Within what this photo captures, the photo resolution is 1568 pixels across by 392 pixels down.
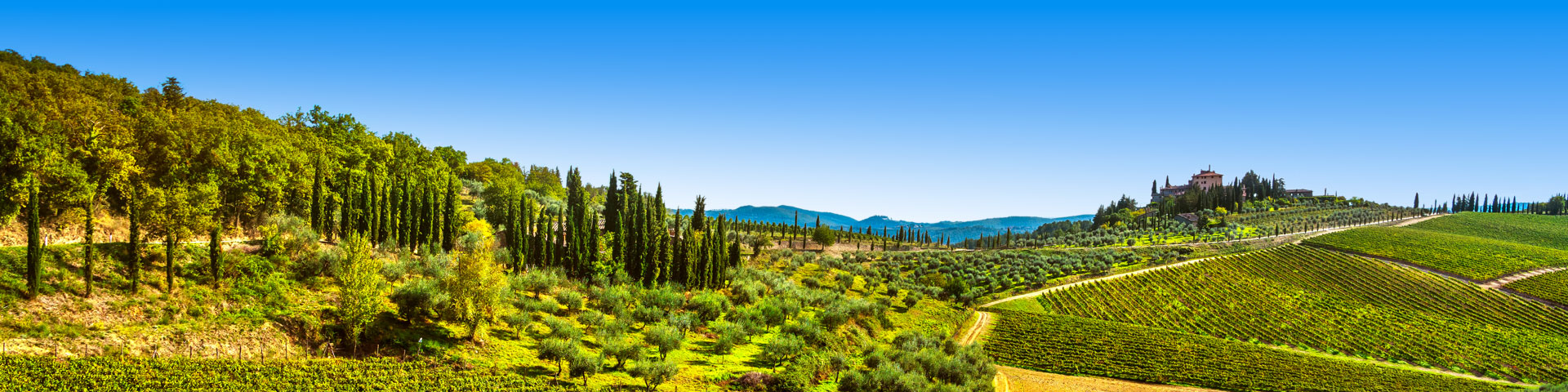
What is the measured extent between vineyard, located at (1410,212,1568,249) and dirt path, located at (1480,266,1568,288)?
44.6m

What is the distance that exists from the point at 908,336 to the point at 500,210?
197 feet

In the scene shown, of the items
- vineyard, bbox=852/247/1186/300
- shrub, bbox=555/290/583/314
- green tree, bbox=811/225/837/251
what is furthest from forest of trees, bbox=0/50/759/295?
green tree, bbox=811/225/837/251

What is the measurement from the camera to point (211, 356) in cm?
3086

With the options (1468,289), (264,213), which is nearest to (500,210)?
(264,213)

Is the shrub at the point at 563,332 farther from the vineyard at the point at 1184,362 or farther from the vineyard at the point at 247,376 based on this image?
the vineyard at the point at 1184,362

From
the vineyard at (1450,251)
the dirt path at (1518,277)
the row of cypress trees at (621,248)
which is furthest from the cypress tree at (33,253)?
the vineyard at (1450,251)

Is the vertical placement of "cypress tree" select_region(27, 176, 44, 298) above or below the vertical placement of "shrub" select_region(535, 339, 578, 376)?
above

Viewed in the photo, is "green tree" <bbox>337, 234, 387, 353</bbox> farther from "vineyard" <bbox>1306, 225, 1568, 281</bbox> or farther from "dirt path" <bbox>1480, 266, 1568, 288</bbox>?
"vineyard" <bbox>1306, 225, 1568, 281</bbox>

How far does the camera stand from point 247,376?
29359mm

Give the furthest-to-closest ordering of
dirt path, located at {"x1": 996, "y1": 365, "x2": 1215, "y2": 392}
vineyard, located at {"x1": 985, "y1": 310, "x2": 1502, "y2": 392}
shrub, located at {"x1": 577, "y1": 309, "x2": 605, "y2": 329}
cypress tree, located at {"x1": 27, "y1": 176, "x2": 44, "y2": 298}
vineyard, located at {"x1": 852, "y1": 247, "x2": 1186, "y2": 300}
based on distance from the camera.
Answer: vineyard, located at {"x1": 852, "y1": 247, "x2": 1186, "y2": 300}
vineyard, located at {"x1": 985, "y1": 310, "x2": 1502, "y2": 392}
dirt path, located at {"x1": 996, "y1": 365, "x2": 1215, "y2": 392}
shrub, located at {"x1": 577, "y1": 309, "x2": 605, "y2": 329}
cypress tree, located at {"x1": 27, "y1": 176, "x2": 44, "y2": 298}

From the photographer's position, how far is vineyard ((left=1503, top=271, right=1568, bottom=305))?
92319 mm

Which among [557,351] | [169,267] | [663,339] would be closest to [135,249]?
[169,267]

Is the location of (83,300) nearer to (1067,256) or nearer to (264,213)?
(264,213)

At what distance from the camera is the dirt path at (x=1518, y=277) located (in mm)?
100500
